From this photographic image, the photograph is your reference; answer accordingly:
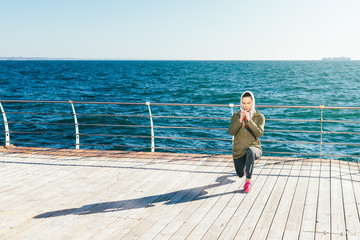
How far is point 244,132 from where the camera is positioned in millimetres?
4711

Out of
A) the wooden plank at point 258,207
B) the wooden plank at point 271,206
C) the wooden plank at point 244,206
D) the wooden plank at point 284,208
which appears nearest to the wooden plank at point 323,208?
the wooden plank at point 284,208

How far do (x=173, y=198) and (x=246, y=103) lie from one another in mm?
1548

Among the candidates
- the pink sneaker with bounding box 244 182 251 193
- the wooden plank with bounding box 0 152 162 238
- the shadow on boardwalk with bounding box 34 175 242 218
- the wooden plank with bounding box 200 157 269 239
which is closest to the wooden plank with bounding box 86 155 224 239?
the shadow on boardwalk with bounding box 34 175 242 218

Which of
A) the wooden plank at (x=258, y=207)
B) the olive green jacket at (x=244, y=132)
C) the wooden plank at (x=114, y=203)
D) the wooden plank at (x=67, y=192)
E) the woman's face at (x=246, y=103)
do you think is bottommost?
the wooden plank at (x=67, y=192)

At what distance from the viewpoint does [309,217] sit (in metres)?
3.88

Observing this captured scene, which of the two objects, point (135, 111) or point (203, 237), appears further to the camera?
point (135, 111)

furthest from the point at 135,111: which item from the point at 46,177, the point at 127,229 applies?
the point at 127,229

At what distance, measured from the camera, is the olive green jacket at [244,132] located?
183 inches

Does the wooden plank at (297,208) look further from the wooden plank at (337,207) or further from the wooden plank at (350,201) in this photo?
the wooden plank at (350,201)

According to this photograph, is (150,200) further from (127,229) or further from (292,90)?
(292,90)

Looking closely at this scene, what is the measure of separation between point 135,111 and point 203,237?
70.8 feet

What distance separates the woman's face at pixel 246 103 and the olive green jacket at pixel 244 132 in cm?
16

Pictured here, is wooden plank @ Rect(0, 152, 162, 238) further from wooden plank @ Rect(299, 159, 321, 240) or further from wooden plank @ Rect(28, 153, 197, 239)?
wooden plank @ Rect(299, 159, 321, 240)

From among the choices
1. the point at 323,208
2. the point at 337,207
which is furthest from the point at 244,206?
the point at 337,207
